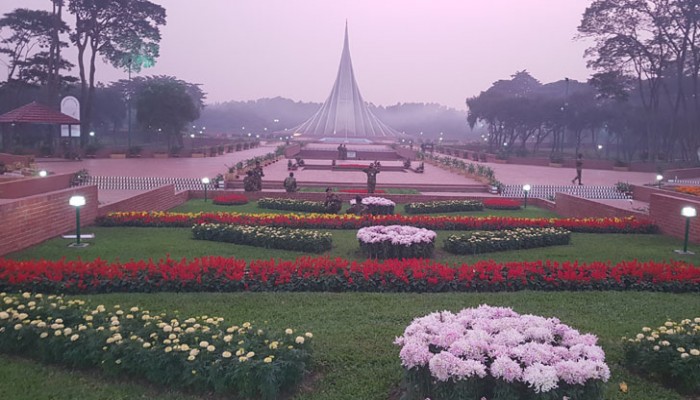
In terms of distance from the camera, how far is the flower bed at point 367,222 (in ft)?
31.8

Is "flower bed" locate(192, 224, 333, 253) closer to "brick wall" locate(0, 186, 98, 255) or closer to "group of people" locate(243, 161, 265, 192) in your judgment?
"brick wall" locate(0, 186, 98, 255)

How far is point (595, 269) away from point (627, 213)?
17.4 ft

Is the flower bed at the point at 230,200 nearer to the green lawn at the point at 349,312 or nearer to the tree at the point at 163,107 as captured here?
the green lawn at the point at 349,312

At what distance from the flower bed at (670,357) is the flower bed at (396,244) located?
3608mm

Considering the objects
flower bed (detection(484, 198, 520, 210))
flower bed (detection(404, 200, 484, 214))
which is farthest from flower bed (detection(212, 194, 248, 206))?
flower bed (detection(484, 198, 520, 210))

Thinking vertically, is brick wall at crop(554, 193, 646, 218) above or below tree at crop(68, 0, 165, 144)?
below

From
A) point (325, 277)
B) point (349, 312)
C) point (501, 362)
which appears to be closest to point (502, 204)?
point (325, 277)

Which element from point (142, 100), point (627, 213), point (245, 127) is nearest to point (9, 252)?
point (627, 213)

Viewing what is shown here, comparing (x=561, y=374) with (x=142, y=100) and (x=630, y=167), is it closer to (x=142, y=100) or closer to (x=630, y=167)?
(x=630, y=167)

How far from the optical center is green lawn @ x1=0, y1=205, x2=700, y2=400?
3.59 metres

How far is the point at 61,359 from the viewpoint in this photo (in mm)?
3896

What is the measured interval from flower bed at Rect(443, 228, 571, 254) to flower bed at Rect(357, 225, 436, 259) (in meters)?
0.49

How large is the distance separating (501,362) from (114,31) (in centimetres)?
3181

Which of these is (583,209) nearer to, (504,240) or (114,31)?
(504,240)
